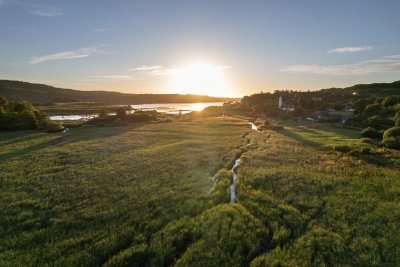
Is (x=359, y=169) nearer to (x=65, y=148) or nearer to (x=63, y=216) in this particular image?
(x=63, y=216)

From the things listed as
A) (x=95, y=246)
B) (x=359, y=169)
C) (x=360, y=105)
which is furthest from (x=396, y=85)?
(x=95, y=246)

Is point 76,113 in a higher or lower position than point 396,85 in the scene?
lower

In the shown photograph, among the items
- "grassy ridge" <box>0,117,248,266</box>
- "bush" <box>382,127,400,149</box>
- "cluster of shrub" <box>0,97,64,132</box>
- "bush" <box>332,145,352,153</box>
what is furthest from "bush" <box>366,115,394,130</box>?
"cluster of shrub" <box>0,97,64,132</box>

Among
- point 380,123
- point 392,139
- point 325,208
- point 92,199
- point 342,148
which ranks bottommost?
point 342,148

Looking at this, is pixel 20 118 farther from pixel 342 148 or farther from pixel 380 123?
pixel 380 123

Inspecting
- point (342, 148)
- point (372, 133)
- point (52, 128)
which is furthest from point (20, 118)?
point (372, 133)
